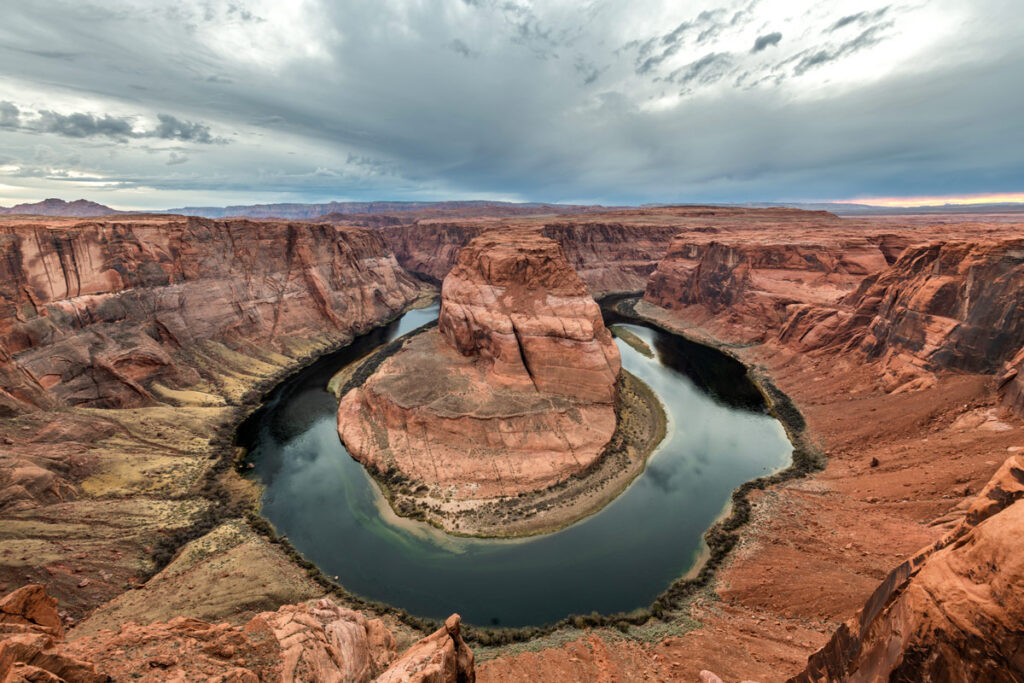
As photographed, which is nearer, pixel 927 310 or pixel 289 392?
pixel 927 310

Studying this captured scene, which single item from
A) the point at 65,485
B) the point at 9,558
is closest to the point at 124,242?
the point at 65,485

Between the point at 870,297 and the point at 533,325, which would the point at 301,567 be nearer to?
the point at 533,325

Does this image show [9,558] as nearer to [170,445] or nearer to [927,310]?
[170,445]

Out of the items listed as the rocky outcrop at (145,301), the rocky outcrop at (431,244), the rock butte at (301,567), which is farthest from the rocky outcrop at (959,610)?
the rocky outcrop at (431,244)

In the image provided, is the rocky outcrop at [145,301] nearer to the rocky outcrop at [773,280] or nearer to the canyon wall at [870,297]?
→ the rocky outcrop at [773,280]

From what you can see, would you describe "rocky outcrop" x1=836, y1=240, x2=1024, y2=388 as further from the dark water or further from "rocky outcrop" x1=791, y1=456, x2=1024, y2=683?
"rocky outcrop" x1=791, y1=456, x2=1024, y2=683

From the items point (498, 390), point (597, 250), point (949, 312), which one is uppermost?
point (597, 250)

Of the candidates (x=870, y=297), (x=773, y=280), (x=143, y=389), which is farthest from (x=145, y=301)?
(x=773, y=280)

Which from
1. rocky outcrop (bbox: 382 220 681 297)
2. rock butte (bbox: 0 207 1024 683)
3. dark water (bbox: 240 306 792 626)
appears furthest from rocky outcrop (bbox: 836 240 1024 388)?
rocky outcrop (bbox: 382 220 681 297)
